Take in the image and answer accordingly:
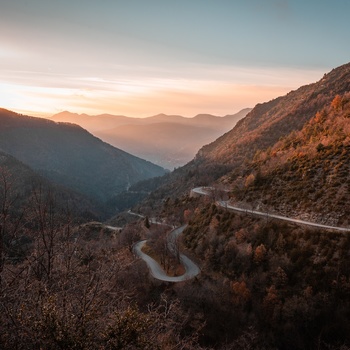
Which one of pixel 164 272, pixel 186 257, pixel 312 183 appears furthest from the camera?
pixel 186 257

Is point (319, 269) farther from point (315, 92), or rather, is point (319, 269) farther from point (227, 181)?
point (315, 92)

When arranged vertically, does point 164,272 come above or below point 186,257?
below

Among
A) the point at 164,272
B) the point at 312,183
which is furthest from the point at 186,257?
the point at 312,183

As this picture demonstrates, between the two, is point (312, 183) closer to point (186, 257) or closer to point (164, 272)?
point (186, 257)

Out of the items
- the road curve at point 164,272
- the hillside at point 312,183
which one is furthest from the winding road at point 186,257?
the hillside at point 312,183

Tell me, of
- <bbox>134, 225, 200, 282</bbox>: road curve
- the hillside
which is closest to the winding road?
<bbox>134, 225, 200, 282</bbox>: road curve

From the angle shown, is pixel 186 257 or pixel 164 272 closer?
pixel 164 272

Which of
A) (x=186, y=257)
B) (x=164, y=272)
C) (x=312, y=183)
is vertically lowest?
(x=164, y=272)

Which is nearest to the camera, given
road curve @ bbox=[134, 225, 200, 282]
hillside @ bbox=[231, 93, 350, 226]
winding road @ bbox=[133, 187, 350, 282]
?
winding road @ bbox=[133, 187, 350, 282]

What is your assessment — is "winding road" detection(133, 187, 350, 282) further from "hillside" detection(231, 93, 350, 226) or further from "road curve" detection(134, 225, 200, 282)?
"hillside" detection(231, 93, 350, 226)

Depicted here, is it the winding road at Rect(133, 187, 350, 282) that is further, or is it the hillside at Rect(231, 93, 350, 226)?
the hillside at Rect(231, 93, 350, 226)

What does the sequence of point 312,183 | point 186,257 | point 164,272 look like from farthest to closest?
point 186,257, point 312,183, point 164,272
